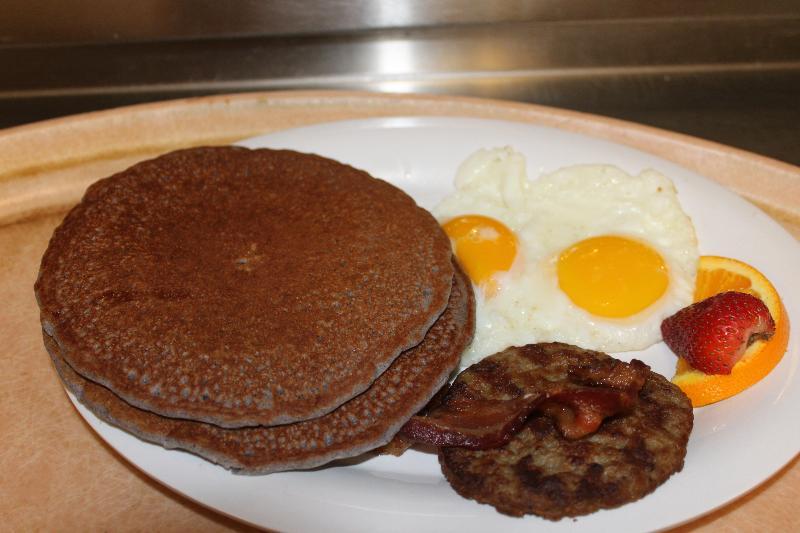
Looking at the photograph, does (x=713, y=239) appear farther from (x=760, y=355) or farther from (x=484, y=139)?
(x=484, y=139)

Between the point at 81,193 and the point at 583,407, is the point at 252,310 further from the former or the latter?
the point at 81,193

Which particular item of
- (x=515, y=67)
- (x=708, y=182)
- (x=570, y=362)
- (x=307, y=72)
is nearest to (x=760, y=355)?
(x=570, y=362)

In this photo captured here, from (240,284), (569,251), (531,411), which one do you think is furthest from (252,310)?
(569,251)

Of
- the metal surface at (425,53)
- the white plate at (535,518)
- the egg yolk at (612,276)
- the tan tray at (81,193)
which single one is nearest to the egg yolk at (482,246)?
the egg yolk at (612,276)

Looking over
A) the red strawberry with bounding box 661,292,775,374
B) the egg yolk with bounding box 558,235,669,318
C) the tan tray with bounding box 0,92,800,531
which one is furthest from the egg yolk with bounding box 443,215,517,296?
the tan tray with bounding box 0,92,800,531

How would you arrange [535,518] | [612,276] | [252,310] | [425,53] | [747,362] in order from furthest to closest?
[425,53] < [612,276] < [747,362] < [252,310] < [535,518]

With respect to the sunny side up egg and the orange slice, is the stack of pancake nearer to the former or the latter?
the sunny side up egg
